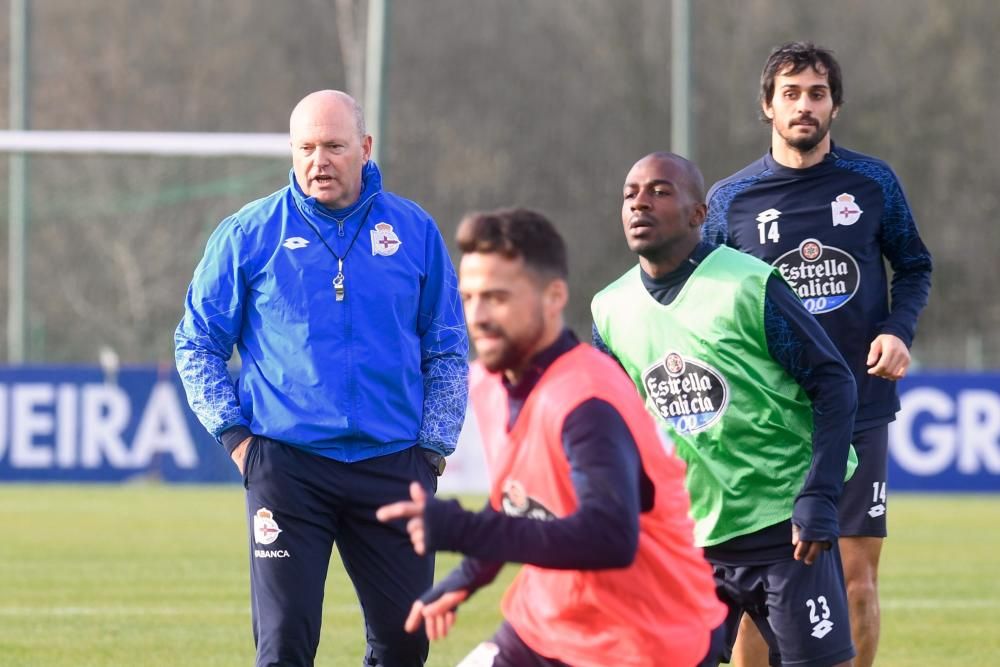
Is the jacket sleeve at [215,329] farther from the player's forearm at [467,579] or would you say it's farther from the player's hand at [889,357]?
the player's hand at [889,357]

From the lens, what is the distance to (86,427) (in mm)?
19984

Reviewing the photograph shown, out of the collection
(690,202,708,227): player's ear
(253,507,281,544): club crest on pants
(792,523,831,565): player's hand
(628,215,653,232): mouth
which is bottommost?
(253,507,281,544): club crest on pants

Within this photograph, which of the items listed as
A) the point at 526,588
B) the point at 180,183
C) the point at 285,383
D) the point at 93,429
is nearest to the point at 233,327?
the point at 285,383

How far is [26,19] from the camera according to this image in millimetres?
26219

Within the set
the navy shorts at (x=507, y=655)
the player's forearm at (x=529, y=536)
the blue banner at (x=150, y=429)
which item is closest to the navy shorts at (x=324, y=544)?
the navy shorts at (x=507, y=655)

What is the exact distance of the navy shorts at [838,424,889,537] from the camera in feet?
22.2

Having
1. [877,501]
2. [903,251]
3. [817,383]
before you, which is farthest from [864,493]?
[817,383]

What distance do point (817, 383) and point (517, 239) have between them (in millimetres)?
1612

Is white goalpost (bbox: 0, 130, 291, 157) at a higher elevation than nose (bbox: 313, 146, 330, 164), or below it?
higher

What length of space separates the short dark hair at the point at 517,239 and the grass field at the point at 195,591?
5.02 meters

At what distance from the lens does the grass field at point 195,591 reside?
30.4 ft

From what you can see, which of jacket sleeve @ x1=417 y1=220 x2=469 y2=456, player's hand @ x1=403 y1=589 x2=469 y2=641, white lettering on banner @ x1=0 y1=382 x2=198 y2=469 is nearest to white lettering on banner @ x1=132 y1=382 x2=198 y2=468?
white lettering on banner @ x1=0 y1=382 x2=198 y2=469

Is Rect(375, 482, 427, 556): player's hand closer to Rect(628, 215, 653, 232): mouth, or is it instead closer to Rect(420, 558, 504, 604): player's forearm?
Rect(420, 558, 504, 604): player's forearm

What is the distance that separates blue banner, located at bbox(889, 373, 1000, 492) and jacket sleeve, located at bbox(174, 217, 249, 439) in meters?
14.5
